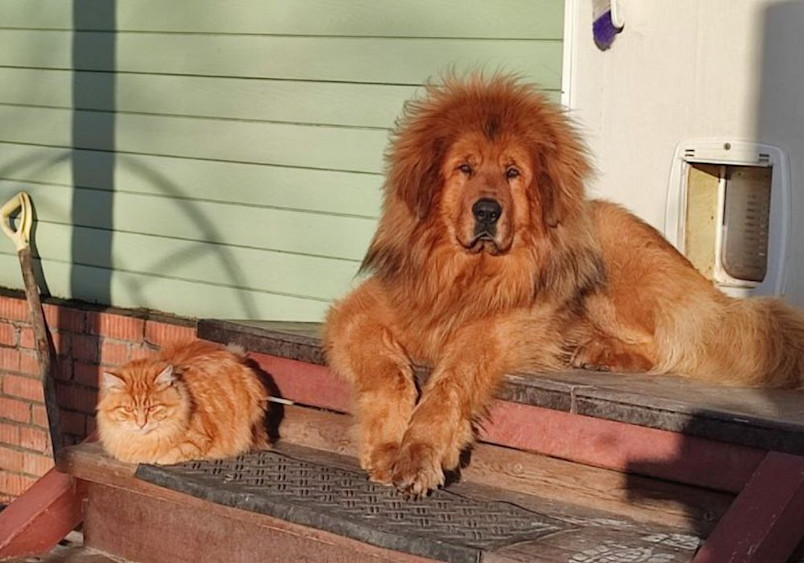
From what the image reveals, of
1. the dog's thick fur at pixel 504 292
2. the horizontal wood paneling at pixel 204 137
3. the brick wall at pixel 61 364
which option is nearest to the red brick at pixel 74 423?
the brick wall at pixel 61 364

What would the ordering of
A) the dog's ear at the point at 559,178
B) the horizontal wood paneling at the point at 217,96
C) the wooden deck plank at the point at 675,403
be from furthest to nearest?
the horizontal wood paneling at the point at 217,96 < the dog's ear at the point at 559,178 < the wooden deck plank at the point at 675,403

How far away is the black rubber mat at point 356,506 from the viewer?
3324mm

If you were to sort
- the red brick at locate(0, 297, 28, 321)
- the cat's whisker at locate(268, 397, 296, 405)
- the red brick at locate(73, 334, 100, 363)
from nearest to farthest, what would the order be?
the cat's whisker at locate(268, 397, 296, 405), the red brick at locate(73, 334, 100, 363), the red brick at locate(0, 297, 28, 321)

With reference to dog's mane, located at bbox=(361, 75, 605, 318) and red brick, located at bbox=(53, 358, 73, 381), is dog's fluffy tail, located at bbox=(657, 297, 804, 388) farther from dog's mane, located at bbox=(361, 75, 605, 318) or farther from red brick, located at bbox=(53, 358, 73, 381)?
red brick, located at bbox=(53, 358, 73, 381)

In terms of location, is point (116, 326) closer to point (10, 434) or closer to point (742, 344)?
point (10, 434)

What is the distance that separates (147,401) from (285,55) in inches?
75.4

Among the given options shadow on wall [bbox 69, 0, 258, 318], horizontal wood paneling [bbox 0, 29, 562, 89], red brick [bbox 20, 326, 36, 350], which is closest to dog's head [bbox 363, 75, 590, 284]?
horizontal wood paneling [bbox 0, 29, 562, 89]

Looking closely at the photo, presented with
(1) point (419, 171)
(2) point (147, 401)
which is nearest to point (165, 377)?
(2) point (147, 401)

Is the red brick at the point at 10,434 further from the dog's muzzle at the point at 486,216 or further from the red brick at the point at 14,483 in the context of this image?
the dog's muzzle at the point at 486,216

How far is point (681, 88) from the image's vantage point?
4.49 meters

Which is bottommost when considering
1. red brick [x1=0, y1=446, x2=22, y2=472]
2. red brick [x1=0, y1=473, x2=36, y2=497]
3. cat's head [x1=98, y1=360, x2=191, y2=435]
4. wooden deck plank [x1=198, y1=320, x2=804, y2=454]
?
red brick [x1=0, y1=473, x2=36, y2=497]

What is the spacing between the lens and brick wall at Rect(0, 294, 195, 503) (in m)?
6.03

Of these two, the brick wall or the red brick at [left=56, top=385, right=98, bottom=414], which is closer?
the brick wall

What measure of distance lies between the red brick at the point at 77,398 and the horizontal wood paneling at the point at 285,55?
1.46m
